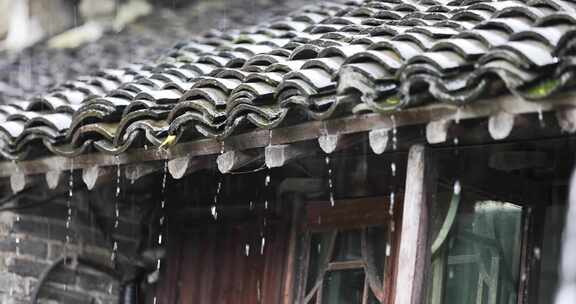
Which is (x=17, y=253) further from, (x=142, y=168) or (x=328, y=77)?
(x=328, y=77)

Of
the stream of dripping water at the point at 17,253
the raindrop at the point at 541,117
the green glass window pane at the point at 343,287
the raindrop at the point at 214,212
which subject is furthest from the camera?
the stream of dripping water at the point at 17,253

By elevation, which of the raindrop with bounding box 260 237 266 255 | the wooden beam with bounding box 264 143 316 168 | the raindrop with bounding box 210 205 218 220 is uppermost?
the wooden beam with bounding box 264 143 316 168

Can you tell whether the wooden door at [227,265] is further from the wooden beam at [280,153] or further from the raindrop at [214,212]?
the wooden beam at [280,153]

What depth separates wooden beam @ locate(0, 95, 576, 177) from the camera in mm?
3889

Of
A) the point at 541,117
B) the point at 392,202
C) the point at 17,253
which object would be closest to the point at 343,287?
the point at 392,202

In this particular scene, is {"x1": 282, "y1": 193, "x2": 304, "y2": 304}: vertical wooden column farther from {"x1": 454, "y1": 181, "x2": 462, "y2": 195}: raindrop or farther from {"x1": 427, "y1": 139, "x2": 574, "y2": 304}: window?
{"x1": 454, "y1": 181, "x2": 462, "y2": 195}: raindrop

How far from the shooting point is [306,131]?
183 inches

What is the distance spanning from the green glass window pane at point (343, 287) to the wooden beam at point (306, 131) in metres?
1.26

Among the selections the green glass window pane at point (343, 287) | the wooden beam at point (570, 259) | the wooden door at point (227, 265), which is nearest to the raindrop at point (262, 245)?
the wooden door at point (227, 265)

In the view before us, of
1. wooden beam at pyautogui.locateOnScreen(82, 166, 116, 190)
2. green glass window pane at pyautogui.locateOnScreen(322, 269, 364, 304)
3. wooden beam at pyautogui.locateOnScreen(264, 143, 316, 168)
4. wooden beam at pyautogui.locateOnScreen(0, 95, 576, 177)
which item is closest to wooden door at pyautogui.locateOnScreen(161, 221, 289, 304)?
green glass window pane at pyautogui.locateOnScreen(322, 269, 364, 304)

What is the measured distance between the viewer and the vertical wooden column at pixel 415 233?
14.7 feet

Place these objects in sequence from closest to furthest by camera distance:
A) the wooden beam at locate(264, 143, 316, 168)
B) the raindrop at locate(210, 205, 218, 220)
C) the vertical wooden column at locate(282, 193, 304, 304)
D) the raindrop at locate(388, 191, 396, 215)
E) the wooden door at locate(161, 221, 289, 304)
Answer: the wooden beam at locate(264, 143, 316, 168) < the raindrop at locate(388, 191, 396, 215) < the vertical wooden column at locate(282, 193, 304, 304) < the wooden door at locate(161, 221, 289, 304) < the raindrop at locate(210, 205, 218, 220)

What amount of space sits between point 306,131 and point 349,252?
1.43m

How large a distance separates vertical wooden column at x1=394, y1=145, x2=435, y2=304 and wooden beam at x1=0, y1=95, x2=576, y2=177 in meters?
0.35
